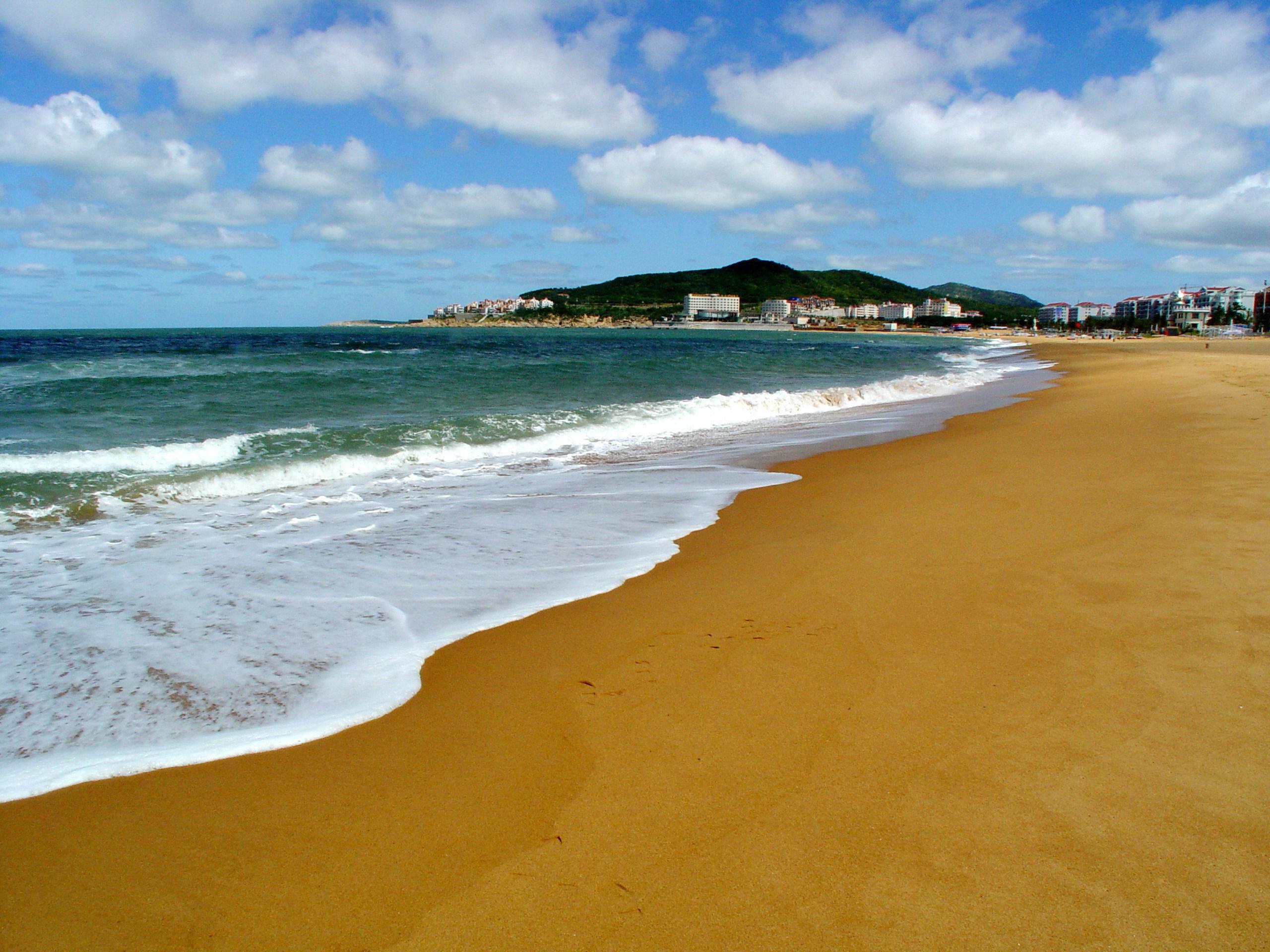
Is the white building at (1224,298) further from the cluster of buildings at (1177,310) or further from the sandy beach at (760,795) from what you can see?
the sandy beach at (760,795)

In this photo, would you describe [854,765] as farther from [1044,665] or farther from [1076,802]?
[1044,665]

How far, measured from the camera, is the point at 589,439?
12.3 m

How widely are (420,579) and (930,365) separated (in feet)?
110

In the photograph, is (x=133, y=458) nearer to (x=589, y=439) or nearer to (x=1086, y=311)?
(x=589, y=439)

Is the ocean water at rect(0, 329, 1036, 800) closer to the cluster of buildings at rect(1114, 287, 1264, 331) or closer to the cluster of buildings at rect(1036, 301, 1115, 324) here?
the cluster of buildings at rect(1114, 287, 1264, 331)

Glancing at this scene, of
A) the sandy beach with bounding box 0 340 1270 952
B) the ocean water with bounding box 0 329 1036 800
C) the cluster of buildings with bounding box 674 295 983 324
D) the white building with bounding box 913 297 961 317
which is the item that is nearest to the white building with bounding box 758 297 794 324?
the cluster of buildings with bounding box 674 295 983 324

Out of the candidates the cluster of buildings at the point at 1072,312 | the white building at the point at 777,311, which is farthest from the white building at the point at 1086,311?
the white building at the point at 777,311

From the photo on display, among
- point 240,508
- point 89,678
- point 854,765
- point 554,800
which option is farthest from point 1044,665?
point 240,508

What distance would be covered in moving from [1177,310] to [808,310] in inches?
2587

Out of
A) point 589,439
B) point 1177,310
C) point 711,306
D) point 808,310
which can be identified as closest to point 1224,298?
point 1177,310

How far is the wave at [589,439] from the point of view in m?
8.52

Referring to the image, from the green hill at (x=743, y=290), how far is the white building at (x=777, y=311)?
11197 mm

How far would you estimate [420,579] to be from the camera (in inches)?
186

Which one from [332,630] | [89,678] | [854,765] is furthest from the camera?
[332,630]
